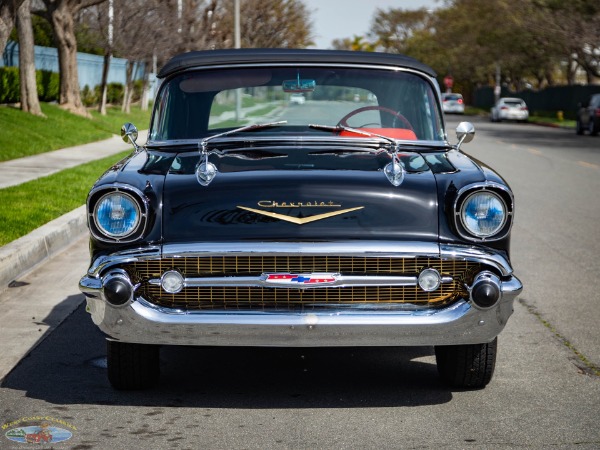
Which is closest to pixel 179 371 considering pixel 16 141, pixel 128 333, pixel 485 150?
pixel 128 333

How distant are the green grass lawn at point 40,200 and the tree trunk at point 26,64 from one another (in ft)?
35.8

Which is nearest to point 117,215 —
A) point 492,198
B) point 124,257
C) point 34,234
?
point 124,257

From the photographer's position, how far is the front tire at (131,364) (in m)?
5.47

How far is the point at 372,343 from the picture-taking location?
5102mm

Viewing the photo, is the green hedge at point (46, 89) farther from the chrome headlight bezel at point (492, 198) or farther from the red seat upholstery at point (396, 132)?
the chrome headlight bezel at point (492, 198)

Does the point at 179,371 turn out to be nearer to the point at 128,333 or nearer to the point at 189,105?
the point at 128,333

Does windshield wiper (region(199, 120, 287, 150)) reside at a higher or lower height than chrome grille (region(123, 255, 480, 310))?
higher

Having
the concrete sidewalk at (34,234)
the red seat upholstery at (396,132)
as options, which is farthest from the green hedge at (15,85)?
the red seat upholstery at (396,132)

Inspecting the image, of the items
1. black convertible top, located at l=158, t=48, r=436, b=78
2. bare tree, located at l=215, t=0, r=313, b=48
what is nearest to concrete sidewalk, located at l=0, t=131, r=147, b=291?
black convertible top, located at l=158, t=48, r=436, b=78

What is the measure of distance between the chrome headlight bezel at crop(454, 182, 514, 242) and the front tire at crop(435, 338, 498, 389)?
567 millimetres

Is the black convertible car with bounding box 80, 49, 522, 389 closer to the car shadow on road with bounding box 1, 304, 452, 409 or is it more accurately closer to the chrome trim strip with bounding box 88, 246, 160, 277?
the chrome trim strip with bounding box 88, 246, 160, 277

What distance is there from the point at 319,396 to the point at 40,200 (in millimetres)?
8426

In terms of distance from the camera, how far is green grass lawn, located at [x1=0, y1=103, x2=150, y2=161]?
73.0 ft

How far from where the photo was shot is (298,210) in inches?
202
